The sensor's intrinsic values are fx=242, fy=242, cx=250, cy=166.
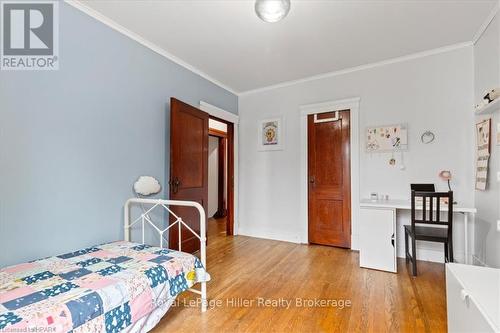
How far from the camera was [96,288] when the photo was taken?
1.32 meters

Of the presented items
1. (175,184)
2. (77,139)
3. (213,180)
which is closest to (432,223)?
(175,184)

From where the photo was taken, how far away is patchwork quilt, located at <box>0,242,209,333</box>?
3.68 ft

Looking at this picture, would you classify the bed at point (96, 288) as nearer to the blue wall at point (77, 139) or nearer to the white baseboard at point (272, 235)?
the blue wall at point (77, 139)

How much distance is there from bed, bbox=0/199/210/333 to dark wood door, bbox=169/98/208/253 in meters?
0.88

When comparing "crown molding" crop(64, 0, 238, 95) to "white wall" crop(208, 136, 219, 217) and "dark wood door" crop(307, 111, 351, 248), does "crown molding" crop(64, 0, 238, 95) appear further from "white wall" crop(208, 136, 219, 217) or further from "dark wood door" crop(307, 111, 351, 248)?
"white wall" crop(208, 136, 219, 217)

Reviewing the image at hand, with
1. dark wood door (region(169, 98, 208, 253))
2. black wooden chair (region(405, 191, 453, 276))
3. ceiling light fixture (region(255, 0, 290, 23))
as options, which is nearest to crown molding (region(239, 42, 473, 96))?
dark wood door (region(169, 98, 208, 253))

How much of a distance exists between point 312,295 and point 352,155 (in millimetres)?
1965

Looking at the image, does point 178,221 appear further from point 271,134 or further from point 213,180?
point 213,180

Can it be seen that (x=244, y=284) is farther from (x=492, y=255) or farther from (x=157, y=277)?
(x=492, y=255)

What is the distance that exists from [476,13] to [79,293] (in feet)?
12.2

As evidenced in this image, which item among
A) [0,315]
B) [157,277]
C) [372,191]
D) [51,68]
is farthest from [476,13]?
[0,315]

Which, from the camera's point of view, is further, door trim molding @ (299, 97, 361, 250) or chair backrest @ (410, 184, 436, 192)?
door trim molding @ (299, 97, 361, 250)

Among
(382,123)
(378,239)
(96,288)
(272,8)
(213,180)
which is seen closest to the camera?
(96,288)

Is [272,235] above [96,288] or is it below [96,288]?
below
